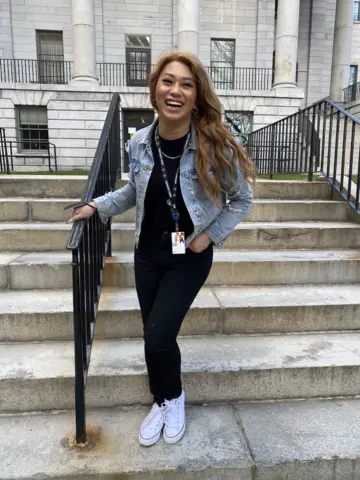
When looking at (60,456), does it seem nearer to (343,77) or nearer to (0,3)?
(0,3)

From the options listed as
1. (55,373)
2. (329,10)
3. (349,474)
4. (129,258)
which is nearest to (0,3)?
(329,10)

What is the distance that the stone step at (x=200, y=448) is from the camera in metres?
2.04

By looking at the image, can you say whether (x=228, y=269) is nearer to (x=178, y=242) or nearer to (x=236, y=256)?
(x=236, y=256)

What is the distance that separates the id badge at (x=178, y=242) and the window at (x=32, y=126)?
1534cm

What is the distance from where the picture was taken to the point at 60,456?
2.09 m

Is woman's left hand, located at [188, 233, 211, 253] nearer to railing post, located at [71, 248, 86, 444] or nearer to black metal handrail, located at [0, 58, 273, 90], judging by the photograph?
railing post, located at [71, 248, 86, 444]

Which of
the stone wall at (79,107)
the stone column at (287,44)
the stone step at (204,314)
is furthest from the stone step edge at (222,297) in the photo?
the stone column at (287,44)

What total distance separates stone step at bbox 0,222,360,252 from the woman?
6.45 feet

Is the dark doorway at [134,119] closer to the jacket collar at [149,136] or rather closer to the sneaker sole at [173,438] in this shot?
the jacket collar at [149,136]

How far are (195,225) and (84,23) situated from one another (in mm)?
15788

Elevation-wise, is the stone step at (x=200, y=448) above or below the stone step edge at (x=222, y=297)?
below

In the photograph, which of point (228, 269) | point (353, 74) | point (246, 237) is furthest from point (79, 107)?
point (353, 74)

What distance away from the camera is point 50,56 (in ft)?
60.3

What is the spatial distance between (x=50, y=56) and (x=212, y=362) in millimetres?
19451
